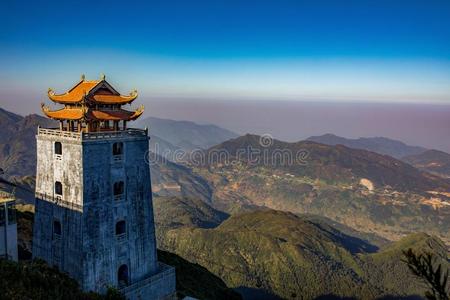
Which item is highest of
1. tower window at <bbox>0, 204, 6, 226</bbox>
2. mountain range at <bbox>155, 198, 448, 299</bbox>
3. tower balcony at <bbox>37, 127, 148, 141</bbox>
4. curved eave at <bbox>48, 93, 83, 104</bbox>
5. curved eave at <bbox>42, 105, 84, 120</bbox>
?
curved eave at <bbox>48, 93, 83, 104</bbox>

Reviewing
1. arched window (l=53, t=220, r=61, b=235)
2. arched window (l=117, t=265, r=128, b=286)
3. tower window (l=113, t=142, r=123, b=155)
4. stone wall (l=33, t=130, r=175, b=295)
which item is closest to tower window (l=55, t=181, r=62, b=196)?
stone wall (l=33, t=130, r=175, b=295)

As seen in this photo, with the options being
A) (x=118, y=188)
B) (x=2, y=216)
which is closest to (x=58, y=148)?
(x=118, y=188)

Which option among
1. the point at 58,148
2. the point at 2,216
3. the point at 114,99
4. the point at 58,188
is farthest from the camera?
the point at 114,99

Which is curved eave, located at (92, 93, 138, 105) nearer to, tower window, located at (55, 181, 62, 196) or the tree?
tower window, located at (55, 181, 62, 196)

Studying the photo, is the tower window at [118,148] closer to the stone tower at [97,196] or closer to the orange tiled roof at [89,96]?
the stone tower at [97,196]

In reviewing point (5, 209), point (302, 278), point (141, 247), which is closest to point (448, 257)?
point (302, 278)

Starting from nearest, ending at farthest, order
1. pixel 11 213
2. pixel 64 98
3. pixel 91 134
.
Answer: pixel 91 134 → pixel 11 213 → pixel 64 98

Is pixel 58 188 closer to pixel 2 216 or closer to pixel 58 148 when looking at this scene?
pixel 58 148

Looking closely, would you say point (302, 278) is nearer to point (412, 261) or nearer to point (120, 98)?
point (120, 98)
